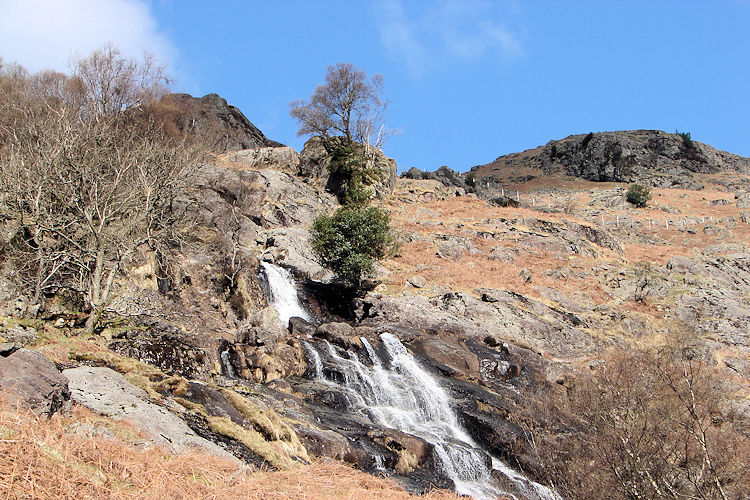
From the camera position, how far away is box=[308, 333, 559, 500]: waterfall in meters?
13.9

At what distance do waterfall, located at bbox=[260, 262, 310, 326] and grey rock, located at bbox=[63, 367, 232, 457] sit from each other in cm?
1440

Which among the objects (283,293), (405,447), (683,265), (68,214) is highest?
(683,265)

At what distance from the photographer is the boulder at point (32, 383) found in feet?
19.3

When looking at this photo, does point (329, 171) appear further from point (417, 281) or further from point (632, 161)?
point (632, 161)

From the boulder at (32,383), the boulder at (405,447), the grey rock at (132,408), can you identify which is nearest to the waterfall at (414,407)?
the boulder at (405,447)

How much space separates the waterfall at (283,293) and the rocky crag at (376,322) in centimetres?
64

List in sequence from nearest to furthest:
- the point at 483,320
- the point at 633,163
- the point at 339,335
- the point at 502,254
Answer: the point at 339,335 < the point at 483,320 < the point at 502,254 < the point at 633,163

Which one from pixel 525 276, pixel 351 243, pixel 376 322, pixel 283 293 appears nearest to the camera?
pixel 376 322

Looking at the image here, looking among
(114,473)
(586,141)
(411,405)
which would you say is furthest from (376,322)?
(586,141)

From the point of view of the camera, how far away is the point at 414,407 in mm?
17391

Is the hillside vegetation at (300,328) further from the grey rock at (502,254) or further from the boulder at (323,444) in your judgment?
the grey rock at (502,254)

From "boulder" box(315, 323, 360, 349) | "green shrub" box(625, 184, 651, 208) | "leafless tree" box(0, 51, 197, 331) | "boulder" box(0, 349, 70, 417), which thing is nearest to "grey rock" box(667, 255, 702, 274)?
"boulder" box(315, 323, 360, 349)

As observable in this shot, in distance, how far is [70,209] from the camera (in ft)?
56.6

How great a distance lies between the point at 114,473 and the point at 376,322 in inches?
800
